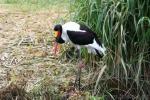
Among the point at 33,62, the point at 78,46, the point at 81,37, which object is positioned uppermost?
the point at 81,37

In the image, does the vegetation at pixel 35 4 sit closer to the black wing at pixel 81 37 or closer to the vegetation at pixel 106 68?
the vegetation at pixel 106 68

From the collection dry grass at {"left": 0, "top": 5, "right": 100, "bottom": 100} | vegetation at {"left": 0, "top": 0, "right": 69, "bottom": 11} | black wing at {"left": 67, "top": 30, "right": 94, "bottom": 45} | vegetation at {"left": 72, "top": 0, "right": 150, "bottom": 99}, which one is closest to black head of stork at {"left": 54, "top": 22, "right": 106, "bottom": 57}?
black wing at {"left": 67, "top": 30, "right": 94, "bottom": 45}

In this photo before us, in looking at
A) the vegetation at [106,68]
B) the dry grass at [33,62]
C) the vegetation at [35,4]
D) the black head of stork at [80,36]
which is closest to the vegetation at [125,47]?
the vegetation at [106,68]

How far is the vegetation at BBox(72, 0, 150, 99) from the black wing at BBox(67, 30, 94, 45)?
0.48 ft

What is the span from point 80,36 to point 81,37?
2 centimetres

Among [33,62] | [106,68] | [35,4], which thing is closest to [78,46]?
[106,68]

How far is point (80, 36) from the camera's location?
5113 mm

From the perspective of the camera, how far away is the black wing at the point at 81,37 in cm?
508

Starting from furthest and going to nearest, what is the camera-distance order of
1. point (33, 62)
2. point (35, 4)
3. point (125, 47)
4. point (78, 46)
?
point (35, 4) → point (33, 62) → point (78, 46) → point (125, 47)

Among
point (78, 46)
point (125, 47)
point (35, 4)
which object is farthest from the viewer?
point (35, 4)

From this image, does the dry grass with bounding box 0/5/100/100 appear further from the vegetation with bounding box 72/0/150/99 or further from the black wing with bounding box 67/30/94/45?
the black wing with bounding box 67/30/94/45

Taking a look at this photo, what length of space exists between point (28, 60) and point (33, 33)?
921mm

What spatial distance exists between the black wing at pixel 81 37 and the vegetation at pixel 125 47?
0.48 ft

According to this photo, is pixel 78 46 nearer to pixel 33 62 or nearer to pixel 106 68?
pixel 106 68
